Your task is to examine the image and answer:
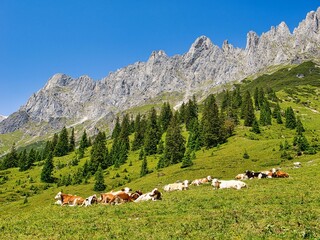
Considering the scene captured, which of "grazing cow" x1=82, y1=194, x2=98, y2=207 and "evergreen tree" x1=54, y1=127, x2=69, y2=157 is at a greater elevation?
"evergreen tree" x1=54, y1=127, x2=69, y2=157

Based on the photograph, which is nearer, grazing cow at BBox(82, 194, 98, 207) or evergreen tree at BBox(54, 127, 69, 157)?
grazing cow at BBox(82, 194, 98, 207)

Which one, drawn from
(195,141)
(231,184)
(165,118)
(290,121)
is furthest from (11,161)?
(231,184)

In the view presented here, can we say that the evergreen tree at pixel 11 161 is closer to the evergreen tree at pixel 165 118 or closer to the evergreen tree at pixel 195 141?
the evergreen tree at pixel 165 118

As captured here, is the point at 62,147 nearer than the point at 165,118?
Yes

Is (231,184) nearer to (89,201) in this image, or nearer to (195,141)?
(89,201)

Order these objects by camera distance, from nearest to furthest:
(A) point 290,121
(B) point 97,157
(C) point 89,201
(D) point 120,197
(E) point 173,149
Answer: (D) point 120,197 < (C) point 89,201 < (E) point 173,149 < (A) point 290,121 < (B) point 97,157

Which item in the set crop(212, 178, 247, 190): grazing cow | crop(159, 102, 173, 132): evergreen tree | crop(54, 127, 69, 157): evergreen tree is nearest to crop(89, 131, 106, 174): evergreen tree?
crop(159, 102, 173, 132): evergreen tree

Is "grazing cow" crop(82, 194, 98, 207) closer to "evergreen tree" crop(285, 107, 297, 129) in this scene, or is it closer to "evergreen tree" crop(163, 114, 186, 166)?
"evergreen tree" crop(163, 114, 186, 166)

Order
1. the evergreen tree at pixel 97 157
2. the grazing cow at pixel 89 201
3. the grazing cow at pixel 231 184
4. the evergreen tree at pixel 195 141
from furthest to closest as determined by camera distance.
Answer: the evergreen tree at pixel 97 157, the evergreen tree at pixel 195 141, the grazing cow at pixel 231 184, the grazing cow at pixel 89 201

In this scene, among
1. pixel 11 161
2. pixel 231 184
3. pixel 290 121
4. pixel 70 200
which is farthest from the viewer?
pixel 11 161

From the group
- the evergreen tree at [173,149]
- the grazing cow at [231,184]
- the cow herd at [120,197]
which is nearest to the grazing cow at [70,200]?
the cow herd at [120,197]

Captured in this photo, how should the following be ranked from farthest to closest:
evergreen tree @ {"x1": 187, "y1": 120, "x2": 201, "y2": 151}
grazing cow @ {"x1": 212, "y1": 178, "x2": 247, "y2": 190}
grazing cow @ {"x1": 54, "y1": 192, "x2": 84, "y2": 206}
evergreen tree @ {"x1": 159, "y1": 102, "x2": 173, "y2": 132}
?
1. evergreen tree @ {"x1": 159, "y1": 102, "x2": 173, "y2": 132}
2. evergreen tree @ {"x1": 187, "y1": 120, "x2": 201, "y2": 151}
3. grazing cow @ {"x1": 212, "y1": 178, "x2": 247, "y2": 190}
4. grazing cow @ {"x1": 54, "y1": 192, "x2": 84, "y2": 206}

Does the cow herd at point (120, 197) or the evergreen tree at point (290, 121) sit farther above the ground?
the evergreen tree at point (290, 121)

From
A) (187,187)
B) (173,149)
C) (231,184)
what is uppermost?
(173,149)
